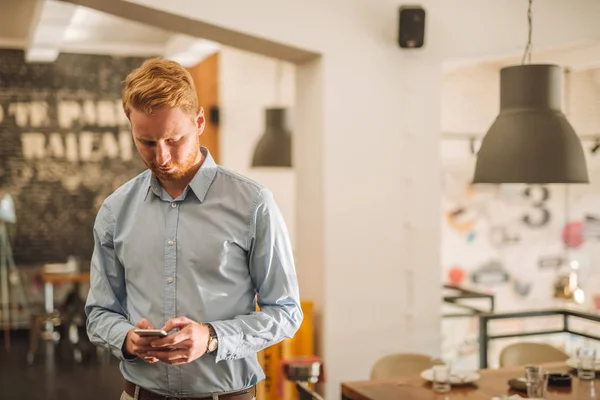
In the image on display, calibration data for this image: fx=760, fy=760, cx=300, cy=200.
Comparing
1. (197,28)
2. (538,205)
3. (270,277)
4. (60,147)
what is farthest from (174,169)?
(60,147)

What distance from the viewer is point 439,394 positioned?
10.0 feet

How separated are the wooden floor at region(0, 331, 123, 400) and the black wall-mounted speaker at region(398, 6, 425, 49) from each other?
339 cm

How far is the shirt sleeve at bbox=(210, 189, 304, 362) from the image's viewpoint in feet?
5.67

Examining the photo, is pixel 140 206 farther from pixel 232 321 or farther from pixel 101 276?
pixel 232 321

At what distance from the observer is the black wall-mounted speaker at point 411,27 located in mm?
4344

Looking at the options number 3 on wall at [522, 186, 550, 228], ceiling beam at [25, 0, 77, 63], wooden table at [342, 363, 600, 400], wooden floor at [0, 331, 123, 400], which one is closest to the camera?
wooden table at [342, 363, 600, 400]

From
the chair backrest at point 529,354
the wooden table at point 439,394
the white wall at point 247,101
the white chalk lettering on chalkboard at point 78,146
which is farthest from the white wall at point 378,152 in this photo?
the white chalk lettering on chalkboard at point 78,146

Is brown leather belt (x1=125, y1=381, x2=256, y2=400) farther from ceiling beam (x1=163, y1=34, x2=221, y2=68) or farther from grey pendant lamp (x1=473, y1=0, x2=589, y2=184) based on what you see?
ceiling beam (x1=163, y1=34, x2=221, y2=68)

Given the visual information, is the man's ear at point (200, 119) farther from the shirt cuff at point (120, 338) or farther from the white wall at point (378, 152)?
the white wall at point (378, 152)

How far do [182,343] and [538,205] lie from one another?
6190 mm

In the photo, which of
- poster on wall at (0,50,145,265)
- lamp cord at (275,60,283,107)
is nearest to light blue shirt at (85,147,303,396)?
lamp cord at (275,60,283,107)

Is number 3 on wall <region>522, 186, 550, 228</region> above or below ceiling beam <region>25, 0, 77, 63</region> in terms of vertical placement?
below

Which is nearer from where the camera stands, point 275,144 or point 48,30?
point 275,144

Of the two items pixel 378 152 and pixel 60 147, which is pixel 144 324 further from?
pixel 60 147
